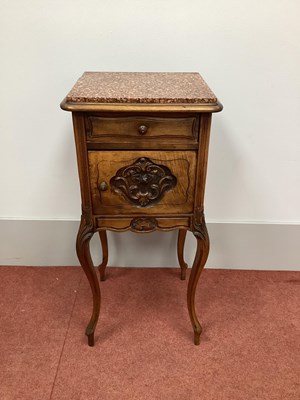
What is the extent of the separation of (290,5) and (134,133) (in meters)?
0.76

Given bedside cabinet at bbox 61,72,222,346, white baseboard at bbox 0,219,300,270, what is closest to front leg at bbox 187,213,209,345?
bedside cabinet at bbox 61,72,222,346

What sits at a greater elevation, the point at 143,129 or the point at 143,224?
the point at 143,129

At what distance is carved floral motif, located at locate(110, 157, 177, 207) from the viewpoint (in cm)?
102

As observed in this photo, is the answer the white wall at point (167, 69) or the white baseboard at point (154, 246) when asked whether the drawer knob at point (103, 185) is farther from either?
the white baseboard at point (154, 246)

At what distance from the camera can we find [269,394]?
1.14 m

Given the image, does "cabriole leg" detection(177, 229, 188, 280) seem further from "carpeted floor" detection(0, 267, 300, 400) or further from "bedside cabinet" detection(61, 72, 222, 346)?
"bedside cabinet" detection(61, 72, 222, 346)

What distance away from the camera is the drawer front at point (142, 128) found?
3.15ft

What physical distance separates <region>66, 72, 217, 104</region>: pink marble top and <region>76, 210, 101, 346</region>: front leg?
0.35 metres

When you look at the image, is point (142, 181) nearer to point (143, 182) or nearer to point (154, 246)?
point (143, 182)

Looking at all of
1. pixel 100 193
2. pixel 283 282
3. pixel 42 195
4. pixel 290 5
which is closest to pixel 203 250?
pixel 100 193

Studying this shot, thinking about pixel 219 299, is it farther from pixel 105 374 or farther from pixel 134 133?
pixel 134 133

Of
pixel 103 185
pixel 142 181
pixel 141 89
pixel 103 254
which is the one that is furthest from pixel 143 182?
pixel 103 254

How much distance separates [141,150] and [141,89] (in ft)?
0.55

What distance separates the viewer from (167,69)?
134cm
